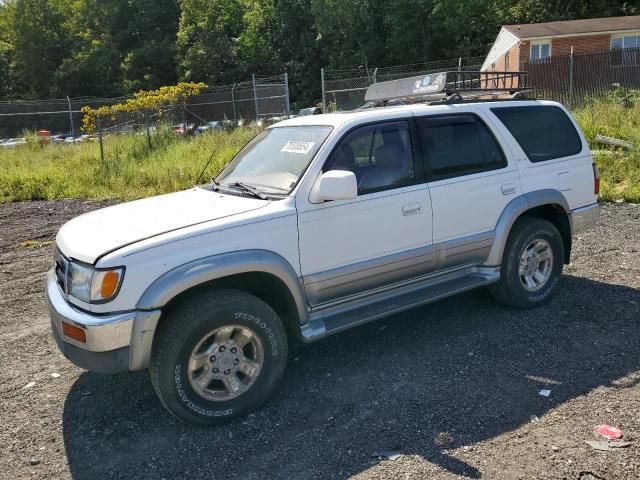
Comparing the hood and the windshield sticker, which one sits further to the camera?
the windshield sticker

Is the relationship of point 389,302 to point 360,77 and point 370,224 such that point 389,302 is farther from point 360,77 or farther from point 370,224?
point 360,77

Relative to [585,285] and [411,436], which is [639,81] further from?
[411,436]

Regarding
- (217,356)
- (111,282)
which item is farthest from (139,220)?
(217,356)

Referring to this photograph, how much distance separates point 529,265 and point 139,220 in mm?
3375

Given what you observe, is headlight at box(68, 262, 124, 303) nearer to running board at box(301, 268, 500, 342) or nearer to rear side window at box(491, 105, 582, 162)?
running board at box(301, 268, 500, 342)

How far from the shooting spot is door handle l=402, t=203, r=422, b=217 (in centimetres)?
429

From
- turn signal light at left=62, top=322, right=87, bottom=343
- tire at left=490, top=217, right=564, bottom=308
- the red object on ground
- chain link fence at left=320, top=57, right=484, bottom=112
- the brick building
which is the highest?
the brick building

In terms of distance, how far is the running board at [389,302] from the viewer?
396 centimetres

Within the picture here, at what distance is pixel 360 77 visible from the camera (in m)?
24.0

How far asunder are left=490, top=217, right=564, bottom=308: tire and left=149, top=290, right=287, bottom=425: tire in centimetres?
225

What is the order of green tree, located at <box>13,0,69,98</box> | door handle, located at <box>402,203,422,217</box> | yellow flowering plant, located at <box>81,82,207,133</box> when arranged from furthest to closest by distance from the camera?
green tree, located at <box>13,0,69,98</box> → yellow flowering plant, located at <box>81,82,207,133</box> → door handle, located at <box>402,203,422,217</box>

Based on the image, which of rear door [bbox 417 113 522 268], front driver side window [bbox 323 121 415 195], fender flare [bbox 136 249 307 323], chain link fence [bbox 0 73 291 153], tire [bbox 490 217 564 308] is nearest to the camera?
fender flare [bbox 136 249 307 323]

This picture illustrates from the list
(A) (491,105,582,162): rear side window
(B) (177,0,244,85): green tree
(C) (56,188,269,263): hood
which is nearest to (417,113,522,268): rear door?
(A) (491,105,582,162): rear side window

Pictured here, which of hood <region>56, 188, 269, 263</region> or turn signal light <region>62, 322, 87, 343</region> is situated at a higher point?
hood <region>56, 188, 269, 263</region>
